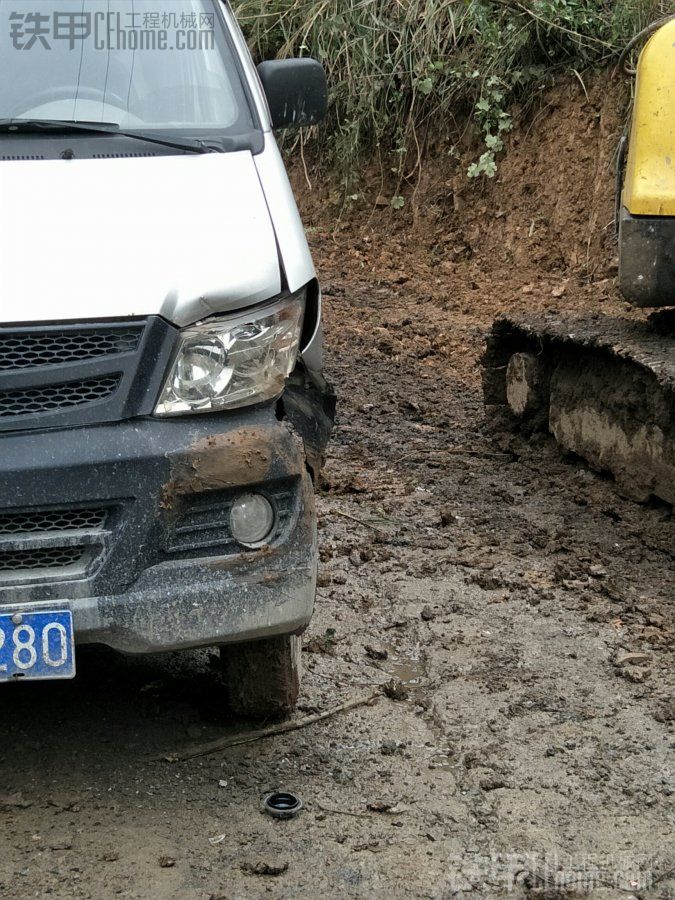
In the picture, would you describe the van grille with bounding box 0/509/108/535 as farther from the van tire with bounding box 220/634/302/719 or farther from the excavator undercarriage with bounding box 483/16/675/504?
the excavator undercarriage with bounding box 483/16/675/504

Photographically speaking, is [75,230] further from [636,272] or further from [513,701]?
[636,272]

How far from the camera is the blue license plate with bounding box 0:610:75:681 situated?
9.12 feet

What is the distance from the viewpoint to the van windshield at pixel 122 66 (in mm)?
3727

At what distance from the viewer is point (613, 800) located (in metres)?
3.13

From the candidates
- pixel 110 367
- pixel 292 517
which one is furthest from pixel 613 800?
pixel 110 367

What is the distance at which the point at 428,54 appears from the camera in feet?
34.5

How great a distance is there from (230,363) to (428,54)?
27.4 ft

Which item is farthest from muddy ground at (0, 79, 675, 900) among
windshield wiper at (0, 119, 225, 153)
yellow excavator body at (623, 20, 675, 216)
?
windshield wiper at (0, 119, 225, 153)

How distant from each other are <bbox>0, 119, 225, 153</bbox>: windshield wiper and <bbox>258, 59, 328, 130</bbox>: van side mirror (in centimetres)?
83

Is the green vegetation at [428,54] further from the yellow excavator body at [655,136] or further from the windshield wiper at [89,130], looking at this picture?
the windshield wiper at [89,130]

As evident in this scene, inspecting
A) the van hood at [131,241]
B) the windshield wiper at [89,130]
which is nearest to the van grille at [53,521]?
the van hood at [131,241]

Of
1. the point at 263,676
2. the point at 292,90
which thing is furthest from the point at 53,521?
the point at 292,90

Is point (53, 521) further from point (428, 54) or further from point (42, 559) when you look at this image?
point (428, 54)

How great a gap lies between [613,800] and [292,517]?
3.84 feet
